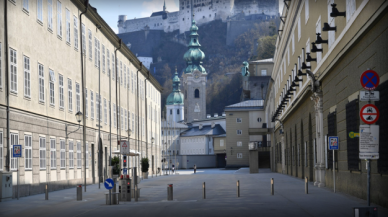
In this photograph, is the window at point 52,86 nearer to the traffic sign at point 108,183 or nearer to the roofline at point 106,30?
the roofline at point 106,30

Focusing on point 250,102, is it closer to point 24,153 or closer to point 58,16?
point 58,16

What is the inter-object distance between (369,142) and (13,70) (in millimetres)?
17903

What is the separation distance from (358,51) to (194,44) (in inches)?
6902

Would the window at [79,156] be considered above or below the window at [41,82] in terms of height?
below

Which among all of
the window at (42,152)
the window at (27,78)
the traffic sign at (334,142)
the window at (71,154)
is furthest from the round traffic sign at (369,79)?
the window at (71,154)

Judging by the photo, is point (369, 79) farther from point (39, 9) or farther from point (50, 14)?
point (50, 14)

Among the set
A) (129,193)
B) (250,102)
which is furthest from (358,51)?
(250,102)

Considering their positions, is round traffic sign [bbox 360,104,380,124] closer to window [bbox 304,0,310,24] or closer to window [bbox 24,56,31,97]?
window [bbox 24,56,31,97]

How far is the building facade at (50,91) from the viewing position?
25.7 m

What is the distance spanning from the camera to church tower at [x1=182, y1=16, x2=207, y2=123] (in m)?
→ 190

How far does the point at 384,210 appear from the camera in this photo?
15.2 m

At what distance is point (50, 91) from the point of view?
3225 centimetres

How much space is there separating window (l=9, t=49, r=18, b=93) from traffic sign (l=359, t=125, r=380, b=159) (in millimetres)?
17475

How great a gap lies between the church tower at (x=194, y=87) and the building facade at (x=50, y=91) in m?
141
